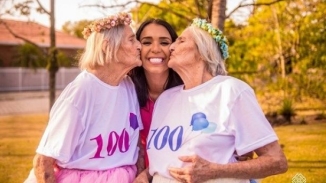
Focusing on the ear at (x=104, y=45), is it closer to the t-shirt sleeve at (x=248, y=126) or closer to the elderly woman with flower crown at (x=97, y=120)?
the elderly woman with flower crown at (x=97, y=120)

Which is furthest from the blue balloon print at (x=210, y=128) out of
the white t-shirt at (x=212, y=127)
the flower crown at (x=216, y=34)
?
the flower crown at (x=216, y=34)

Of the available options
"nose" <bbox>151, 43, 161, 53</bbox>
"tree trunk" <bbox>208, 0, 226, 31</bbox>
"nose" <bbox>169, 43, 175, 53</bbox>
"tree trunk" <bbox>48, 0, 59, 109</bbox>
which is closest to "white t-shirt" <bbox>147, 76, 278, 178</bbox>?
"nose" <bbox>169, 43, 175, 53</bbox>

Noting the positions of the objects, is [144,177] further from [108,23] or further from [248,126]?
[108,23]

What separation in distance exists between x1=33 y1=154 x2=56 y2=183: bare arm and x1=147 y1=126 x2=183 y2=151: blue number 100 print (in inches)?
20.8

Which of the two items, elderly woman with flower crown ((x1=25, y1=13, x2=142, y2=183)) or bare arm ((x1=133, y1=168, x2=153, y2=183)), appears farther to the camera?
bare arm ((x1=133, y1=168, x2=153, y2=183))

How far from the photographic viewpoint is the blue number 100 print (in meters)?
2.59

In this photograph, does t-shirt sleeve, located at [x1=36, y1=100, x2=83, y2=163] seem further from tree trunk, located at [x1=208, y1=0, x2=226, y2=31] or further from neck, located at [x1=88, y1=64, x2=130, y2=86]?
tree trunk, located at [x1=208, y1=0, x2=226, y2=31]

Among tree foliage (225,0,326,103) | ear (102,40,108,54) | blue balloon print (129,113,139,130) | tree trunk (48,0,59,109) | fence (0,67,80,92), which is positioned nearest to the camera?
ear (102,40,108,54)

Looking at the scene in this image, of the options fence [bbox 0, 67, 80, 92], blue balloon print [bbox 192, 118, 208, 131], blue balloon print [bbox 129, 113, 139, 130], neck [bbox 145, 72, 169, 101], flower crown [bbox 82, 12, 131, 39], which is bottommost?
fence [bbox 0, 67, 80, 92]

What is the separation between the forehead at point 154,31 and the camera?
9.95 ft

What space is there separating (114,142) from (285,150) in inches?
207

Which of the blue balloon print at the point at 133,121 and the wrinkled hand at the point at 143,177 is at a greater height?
the blue balloon print at the point at 133,121

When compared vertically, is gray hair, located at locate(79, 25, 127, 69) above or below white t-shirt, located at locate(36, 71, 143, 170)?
above

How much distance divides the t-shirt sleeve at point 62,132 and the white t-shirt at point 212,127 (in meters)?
0.43
